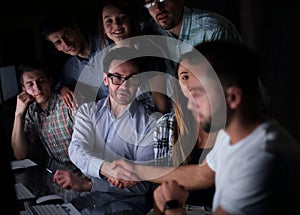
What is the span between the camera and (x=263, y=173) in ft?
2.90

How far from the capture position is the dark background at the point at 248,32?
3.44 feet

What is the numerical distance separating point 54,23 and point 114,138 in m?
0.35

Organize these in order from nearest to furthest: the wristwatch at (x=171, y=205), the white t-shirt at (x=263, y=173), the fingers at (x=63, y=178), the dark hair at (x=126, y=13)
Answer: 1. the white t-shirt at (x=263, y=173)
2. the wristwatch at (x=171, y=205)
3. the dark hair at (x=126, y=13)
4. the fingers at (x=63, y=178)

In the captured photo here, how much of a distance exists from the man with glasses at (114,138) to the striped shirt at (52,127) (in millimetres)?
25

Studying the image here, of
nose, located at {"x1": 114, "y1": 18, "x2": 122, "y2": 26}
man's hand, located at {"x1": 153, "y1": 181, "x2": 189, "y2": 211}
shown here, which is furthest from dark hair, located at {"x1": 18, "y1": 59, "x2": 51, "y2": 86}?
man's hand, located at {"x1": 153, "y1": 181, "x2": 189, "y2": 211}

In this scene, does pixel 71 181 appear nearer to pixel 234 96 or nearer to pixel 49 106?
pixel 49 106

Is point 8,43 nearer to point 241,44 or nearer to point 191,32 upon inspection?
point 191,32

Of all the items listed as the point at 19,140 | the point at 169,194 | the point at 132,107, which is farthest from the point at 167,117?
the point at 19,140

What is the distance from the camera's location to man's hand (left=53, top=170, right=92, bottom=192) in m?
1.21

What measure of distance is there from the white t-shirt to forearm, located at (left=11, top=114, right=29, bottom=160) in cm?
59

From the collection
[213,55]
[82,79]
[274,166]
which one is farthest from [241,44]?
[82,79]

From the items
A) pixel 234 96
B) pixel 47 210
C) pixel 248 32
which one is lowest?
pixel 47 210

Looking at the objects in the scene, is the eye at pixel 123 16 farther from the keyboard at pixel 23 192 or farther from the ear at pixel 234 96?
the keyboard at pixel 23 192

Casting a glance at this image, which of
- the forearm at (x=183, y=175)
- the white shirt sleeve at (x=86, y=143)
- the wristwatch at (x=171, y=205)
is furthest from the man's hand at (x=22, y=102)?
the wristwatch at (x=171, y=205)
